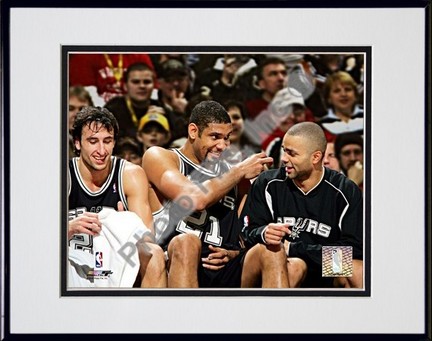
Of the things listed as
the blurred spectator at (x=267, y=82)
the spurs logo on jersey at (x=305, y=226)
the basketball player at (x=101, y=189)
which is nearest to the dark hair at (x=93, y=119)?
the basketball player at (x=101, y=189)

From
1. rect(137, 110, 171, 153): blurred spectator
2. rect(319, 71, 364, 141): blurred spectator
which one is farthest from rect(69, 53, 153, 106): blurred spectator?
rect(319, 71, 364, 141): blurred spectator

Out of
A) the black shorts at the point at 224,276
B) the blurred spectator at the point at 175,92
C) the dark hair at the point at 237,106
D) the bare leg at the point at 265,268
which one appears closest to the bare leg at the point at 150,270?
the black shorts at the point at 224,276

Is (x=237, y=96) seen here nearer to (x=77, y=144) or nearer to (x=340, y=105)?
(x=340, y=105)

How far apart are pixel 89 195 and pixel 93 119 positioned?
1.06 feet

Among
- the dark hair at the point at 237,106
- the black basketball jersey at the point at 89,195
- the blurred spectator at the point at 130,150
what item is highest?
the dark hair at the point at 237,106

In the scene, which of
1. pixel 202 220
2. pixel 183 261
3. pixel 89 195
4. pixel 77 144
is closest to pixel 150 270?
pixel 183 261

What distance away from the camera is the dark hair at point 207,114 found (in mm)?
4445

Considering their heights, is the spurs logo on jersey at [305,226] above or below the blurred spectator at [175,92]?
below

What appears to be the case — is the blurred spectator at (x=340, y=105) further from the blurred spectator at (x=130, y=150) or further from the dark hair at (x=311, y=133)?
the blurred spectator at (x=130, y=150)

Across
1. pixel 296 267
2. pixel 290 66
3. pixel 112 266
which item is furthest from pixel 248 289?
pixel 290 66

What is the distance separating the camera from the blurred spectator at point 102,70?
443 centimetres

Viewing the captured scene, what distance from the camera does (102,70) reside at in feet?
14.6

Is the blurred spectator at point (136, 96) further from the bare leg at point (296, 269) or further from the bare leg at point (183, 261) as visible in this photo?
the bare leg at point (296, 269)

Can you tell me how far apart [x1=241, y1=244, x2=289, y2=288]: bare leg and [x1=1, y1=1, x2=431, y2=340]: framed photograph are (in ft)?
0.13
